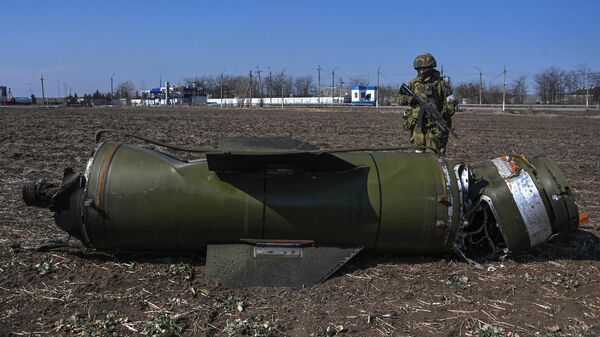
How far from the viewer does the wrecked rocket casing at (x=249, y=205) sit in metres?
4.24

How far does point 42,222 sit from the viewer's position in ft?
18.6

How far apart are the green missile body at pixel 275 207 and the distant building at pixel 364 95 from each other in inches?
3043

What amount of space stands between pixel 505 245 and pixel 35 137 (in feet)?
43.1

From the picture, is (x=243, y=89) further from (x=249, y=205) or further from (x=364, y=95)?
(x=249, y=205)

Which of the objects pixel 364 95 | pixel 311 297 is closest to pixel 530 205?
pixel 311 297

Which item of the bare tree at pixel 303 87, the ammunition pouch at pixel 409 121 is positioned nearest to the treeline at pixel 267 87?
the bare tree at pixel 303 87

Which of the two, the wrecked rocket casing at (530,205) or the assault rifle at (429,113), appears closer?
the wrecked rocket casing at (530,205)

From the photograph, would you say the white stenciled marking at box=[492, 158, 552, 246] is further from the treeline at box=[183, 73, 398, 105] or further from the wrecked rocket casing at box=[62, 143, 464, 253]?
the treeline at box=[183, 73, 398, 105]

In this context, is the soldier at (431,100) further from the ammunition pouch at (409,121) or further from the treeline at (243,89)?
the treeline at (243,89)

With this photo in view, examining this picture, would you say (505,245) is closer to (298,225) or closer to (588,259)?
(588,259)

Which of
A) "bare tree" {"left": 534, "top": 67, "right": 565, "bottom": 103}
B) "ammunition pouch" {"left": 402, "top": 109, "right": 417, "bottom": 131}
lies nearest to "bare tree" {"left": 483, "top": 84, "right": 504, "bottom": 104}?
"bare tree" {"left": 534, "top": 67, "right": 565, "bottom": 103}

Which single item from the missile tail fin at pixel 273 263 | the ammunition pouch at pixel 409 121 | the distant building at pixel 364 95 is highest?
the distant building at pixel 364 95

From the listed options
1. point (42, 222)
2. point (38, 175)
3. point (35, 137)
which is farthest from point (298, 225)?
point (35, 137)

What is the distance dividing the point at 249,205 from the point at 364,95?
85266 millimetres
